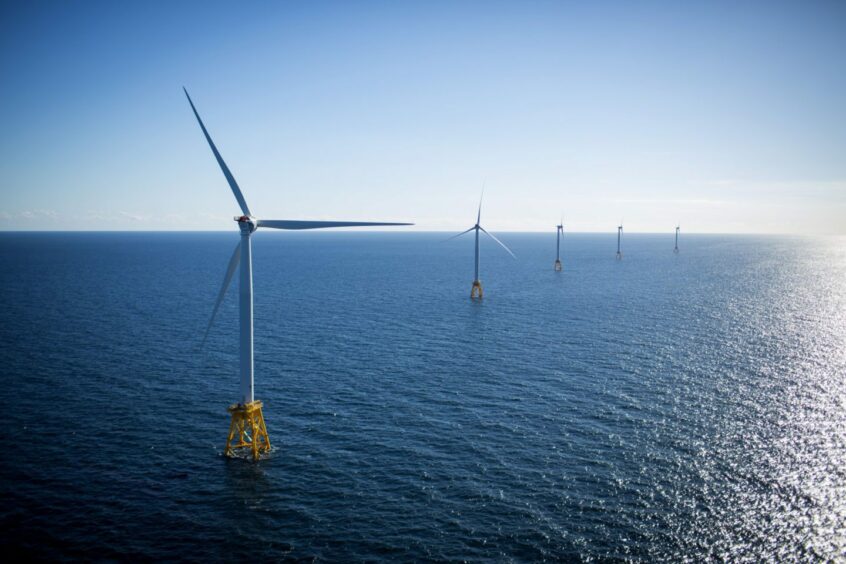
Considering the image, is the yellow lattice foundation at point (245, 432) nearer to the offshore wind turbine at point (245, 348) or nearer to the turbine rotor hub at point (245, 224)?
the offshore wind turbine at point (245, 348)

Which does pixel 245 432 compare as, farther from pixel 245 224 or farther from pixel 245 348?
pixel 245 224

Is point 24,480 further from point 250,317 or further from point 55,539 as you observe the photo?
point 250,317

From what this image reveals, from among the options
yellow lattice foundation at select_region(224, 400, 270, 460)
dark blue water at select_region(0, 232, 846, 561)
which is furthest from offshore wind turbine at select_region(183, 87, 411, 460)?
dark blue water at select_region(0, 232, 846, 561)

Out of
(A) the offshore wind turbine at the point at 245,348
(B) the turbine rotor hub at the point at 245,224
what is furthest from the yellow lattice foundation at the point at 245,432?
(B) the turbine rotor hub at the point at 245,224

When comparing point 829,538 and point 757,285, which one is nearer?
point 829,538

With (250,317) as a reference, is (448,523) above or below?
below

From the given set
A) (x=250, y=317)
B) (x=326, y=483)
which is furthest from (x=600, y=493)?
(x=250, y=317)

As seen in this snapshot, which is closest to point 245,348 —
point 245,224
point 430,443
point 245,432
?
point 245,432
